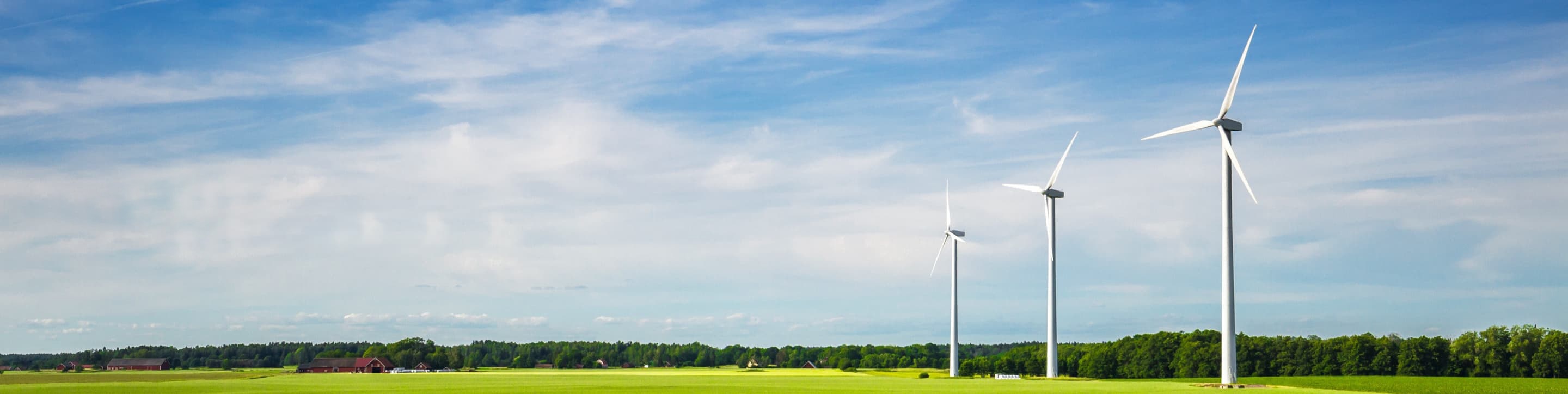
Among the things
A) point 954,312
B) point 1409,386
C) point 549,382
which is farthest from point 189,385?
point 1409,386

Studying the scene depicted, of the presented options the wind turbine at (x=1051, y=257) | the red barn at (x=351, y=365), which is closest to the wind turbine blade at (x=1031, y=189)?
the wind turbine at (x=1051, y=257)

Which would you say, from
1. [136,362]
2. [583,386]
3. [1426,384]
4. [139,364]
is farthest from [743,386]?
[136,362]

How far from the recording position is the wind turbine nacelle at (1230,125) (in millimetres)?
64750

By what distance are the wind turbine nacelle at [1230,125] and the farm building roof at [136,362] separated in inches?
6565

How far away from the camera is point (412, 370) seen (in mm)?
183500

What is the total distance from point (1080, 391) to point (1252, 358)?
3371 inches

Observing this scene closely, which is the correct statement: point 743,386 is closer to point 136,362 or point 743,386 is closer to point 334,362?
point 334,362

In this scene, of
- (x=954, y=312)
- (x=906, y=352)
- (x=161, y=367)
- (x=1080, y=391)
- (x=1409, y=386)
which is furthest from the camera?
(x=906, y=352)

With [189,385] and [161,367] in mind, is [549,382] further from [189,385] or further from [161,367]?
[161,367]

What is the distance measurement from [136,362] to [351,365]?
3203 cm

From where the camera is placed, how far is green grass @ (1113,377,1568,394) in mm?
79562

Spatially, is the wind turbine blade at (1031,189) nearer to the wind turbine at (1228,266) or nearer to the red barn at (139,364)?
the wind turbine at (1228,266)

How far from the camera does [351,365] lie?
182 meters

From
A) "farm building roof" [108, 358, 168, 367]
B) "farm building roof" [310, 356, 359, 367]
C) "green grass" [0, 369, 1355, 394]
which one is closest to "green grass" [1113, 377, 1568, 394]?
"green grass" [0, 369, 1355, 394]
